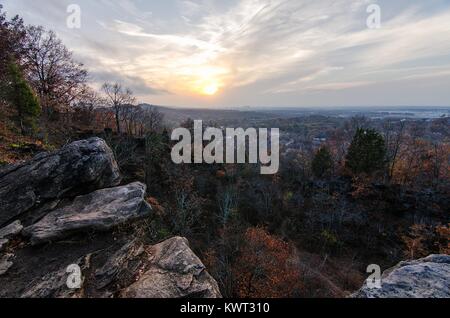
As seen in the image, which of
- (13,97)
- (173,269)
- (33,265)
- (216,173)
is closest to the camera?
(33,265)

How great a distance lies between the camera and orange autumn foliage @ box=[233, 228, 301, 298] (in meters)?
21.6

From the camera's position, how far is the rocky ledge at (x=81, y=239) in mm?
7859

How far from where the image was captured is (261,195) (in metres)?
40.8

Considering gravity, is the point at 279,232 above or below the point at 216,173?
below

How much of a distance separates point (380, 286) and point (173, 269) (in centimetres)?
676

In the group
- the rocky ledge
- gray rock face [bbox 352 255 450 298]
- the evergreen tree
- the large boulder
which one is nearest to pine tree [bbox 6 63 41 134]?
the rocky ledge

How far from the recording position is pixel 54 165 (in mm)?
10531

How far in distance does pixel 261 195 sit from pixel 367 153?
17663 mm

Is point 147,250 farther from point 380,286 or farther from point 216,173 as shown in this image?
point 216,173

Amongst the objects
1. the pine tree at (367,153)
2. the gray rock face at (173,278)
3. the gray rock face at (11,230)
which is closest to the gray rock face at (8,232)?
the gray rock face at (11,230)

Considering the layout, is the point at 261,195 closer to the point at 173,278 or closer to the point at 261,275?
the point at 261,275

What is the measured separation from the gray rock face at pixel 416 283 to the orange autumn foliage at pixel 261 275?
14.4m

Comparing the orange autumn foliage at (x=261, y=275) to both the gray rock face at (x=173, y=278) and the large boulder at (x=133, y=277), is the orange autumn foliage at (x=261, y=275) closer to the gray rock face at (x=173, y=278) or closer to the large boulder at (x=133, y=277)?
the gray rock face at (x=173, y=278)
